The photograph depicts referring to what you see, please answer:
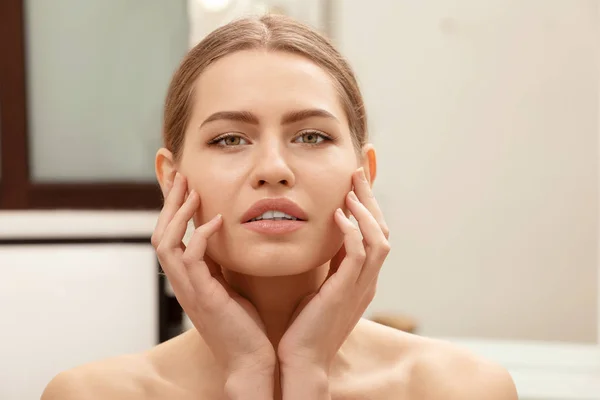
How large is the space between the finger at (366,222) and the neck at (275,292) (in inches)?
5.8

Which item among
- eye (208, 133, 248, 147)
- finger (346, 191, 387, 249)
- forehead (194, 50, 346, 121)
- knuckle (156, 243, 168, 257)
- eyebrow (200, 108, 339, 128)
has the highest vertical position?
forehead (194, 50, 346, 121)

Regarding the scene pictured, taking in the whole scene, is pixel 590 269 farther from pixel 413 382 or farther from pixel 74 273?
pixel 74 273

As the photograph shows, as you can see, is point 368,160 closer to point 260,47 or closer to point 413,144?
point 260,47

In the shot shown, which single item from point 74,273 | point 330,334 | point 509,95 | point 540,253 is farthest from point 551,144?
point 74,273

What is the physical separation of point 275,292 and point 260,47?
1.31ft

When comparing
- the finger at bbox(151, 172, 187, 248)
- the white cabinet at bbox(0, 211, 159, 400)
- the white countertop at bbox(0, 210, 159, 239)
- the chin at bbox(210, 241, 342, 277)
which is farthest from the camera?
the white countertop at bbox(0, 210, 159, 239)

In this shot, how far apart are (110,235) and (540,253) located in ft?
5.05

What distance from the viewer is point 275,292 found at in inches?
40.8

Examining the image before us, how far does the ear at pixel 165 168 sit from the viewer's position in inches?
42.2

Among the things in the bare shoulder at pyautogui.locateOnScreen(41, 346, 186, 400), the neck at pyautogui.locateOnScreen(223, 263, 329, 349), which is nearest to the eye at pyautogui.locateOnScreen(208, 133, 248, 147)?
the neck at pyautogui.locateOnScreen(223, 263, 329, 349)

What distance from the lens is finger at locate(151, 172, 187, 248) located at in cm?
98

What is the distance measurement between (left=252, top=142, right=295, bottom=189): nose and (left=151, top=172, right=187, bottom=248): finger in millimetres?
149

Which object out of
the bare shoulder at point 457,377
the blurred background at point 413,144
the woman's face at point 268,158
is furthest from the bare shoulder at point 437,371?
the blurred background at point 413,144

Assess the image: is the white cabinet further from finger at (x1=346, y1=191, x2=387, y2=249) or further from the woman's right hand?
finger at (x1=346, y1=191, x2=387, y2=249)
